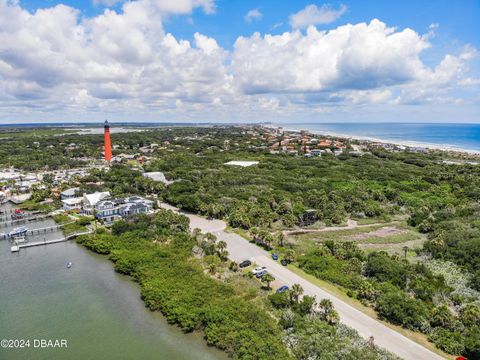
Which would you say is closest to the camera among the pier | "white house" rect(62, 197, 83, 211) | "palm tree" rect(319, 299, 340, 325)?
"palm tree" rect(319, 299, 340, 325)

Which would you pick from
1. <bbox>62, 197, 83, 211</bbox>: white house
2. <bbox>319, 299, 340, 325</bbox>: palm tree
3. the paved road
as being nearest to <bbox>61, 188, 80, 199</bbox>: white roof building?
<bbox>62, 197, 83, 211</bbox>: white house

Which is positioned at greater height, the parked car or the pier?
the parked car

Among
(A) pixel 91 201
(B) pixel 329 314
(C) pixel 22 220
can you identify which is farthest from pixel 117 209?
(B) pixel 329 314

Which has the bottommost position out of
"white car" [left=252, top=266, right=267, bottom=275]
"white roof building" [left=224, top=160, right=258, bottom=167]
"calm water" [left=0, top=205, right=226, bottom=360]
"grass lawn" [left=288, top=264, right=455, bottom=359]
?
"calm water" [left=0, top=205, right=226, bottom=360]

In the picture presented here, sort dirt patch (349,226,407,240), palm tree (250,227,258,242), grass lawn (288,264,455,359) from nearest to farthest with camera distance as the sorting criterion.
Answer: grass lawn (288,264,455,359), palm tree (250,227,258,242), dirt patch (349,226,407,240)

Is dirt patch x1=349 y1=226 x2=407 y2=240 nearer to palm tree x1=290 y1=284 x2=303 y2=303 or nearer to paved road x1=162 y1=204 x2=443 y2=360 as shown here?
paved road x1=162 y1=204 x2=443 y2=360

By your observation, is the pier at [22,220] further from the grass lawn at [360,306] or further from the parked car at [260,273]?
the grass lawn at [360,306]

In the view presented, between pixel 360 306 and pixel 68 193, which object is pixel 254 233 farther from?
pixel 68 193
